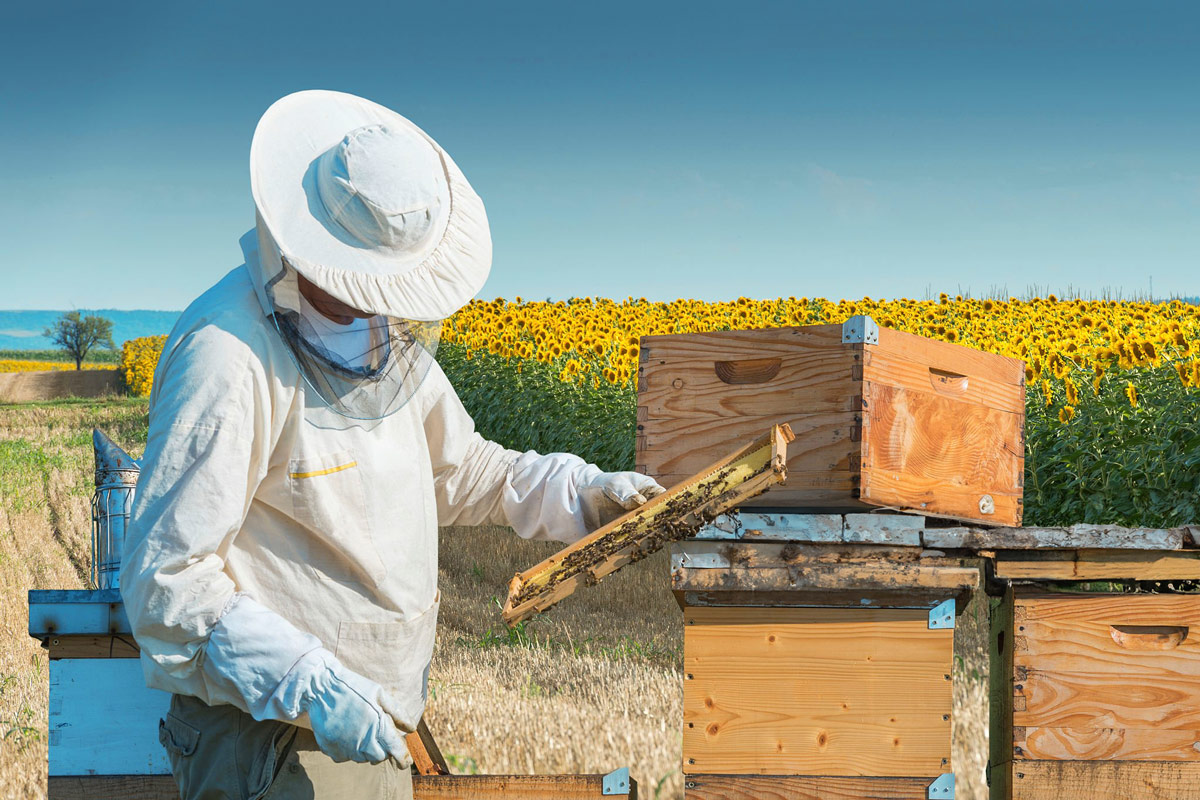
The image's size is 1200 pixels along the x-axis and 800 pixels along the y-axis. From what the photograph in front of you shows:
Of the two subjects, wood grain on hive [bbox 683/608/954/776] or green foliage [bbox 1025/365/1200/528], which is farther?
green foliage [bbox 1025/365/1200/528]

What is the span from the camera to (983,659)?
5238 millimetres

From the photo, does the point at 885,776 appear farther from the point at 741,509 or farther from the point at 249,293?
the point at 249,293

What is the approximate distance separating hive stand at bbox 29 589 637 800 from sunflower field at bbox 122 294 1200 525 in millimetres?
3924

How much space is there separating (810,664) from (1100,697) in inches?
31.4

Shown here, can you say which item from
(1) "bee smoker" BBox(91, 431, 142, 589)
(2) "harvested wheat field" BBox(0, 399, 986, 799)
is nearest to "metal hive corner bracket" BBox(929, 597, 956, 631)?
(2) "harvested wheat field" BBox(0, 399, 986, 799)

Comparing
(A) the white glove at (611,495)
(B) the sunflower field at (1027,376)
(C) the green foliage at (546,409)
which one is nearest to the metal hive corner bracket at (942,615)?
(A) the white glove at (611,495)

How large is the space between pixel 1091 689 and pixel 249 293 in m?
2.40

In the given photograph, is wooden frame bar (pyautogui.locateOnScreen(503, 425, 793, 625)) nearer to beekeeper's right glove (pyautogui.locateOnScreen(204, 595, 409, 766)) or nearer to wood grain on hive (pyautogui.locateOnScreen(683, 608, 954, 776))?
beekeeper's right glove (pyautogui.locateOnScreen(204, 595, 409, 766))

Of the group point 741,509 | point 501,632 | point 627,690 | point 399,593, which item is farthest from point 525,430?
point 399,593

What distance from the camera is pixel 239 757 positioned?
2014 millimetres

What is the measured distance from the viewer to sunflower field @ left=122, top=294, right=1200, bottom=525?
5.15 metres

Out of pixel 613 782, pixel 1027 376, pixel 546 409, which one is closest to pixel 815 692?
pixel 613 782

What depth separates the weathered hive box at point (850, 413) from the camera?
2791 millimetres

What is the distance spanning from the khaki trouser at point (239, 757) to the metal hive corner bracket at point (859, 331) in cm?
160
